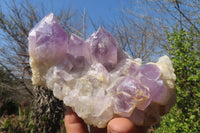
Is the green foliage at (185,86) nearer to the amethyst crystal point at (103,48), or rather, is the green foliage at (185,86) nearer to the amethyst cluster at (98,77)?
the amethyst cluster at (98,77)

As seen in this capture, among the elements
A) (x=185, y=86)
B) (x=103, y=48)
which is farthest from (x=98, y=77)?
(x=185, y=86)

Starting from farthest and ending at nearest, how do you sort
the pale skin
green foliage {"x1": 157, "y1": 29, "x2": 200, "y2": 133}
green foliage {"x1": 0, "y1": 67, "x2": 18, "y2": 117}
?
green foliage {"x1": 0, "y1": 67, "x2": 18, "y2": 117} → green foliage {"x1": 157, "y1": 29, "x2": 200, "y2": 133} → the pale skin

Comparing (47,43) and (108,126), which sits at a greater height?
(47,43)

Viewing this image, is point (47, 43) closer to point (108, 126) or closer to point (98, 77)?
point (98, 77)

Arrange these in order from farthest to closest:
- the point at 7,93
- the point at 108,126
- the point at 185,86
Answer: the point at 7,93 → the point at 185,86 → the point at 108,126

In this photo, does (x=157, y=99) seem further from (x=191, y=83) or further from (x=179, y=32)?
(x=179, y=32)

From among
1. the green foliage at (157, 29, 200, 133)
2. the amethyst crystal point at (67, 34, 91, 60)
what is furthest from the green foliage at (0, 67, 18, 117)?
the amethyst crystal point at (67, 34, 91, 60)

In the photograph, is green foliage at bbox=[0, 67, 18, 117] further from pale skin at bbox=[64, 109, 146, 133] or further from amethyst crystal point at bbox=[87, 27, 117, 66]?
amethyst crystal point at bbox=[87, 27, 117, 66]
